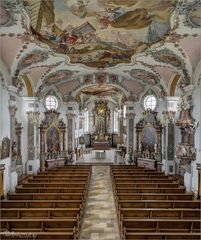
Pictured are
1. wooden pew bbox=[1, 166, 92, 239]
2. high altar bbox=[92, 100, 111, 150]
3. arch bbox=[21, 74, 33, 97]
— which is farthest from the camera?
high altar bbox=[92, 100, 111, 150]

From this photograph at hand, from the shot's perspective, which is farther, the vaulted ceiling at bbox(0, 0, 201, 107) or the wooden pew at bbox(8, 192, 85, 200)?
the wooden pew at bbox(8, 192, 85, 200)

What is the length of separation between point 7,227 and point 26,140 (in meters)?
11.6

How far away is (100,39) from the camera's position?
1227 cm

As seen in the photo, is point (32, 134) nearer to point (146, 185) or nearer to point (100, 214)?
point (146, 185)

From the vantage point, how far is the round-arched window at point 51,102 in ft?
72.7

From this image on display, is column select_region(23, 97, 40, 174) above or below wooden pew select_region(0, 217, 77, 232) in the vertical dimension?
above

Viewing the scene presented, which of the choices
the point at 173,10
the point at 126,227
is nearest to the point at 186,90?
the point at 173,10

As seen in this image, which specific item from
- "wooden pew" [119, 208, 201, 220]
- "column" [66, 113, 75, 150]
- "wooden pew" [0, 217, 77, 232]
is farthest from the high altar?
"wooden pew" [0, 217, 77, 232]

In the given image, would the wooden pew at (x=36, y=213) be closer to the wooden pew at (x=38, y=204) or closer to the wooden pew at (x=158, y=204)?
the wooden pew at (x=38, y=204)

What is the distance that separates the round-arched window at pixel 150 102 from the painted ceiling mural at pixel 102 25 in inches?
318

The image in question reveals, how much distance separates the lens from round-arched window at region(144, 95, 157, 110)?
2198 centimetres

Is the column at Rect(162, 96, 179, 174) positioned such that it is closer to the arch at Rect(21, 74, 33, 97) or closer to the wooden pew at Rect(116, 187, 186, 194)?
the wooden pew at Rect(116, 187, 186, 194)

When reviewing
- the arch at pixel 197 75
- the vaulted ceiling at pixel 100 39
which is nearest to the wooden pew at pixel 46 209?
the vaulted ceiling at pixel 100 39

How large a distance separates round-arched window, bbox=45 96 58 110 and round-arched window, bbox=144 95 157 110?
7.26 meters
